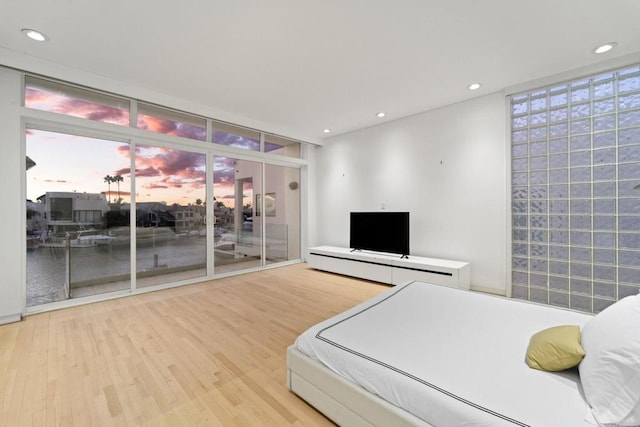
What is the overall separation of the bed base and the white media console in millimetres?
2830

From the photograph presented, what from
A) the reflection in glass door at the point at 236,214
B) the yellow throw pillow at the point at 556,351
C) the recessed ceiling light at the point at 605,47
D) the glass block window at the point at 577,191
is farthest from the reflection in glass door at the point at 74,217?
the recessed ceiling light at the point at 605,47

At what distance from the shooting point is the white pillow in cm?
97

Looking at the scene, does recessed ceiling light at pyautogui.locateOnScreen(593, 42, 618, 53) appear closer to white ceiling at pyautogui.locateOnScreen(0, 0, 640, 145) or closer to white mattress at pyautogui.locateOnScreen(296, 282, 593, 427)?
white ceiling at pyautogui.locateOnScreen(0, 0, 640, 145)

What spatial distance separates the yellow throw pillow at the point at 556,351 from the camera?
1247 mm

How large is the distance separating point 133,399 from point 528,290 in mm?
4525

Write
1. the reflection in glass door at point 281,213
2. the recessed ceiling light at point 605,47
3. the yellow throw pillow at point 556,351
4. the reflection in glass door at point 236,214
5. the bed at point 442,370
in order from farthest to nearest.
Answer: the reflection in glass door at point 281,213 < the reflection in glass door at point 236,214 < the recessed ceiling light at point 605,47 < the yellow throw pillow at point 556,351 < the bed at point 442,370

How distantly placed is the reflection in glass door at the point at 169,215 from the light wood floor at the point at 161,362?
0.68 m

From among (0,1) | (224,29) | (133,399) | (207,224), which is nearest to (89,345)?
(133,399)

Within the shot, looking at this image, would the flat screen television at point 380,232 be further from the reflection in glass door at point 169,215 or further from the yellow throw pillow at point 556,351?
the yellow throw pillow at point 556,351

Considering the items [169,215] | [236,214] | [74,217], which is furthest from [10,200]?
[236,214]

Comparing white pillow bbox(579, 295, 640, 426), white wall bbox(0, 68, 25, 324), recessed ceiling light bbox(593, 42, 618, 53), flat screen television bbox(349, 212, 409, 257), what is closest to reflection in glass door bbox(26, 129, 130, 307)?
white wall bbox(0, 68, 25, 324)

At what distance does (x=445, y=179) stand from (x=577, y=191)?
159 centimetres

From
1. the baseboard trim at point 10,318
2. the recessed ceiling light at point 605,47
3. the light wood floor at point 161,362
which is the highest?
the recessed ceiling light at point 605,47

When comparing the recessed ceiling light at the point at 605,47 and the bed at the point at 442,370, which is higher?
the recessed ceiling light at the point at 605,47
